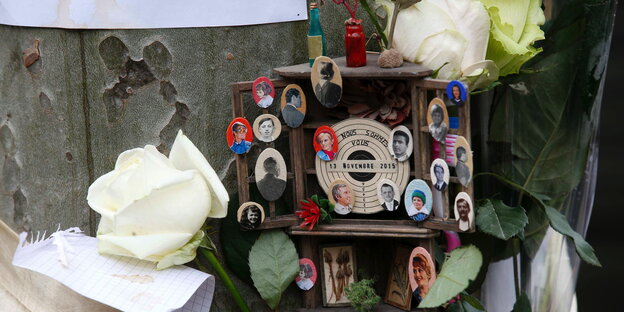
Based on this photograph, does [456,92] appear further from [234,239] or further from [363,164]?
[234,239]

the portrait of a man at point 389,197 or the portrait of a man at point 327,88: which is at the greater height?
the portrait of a man at point 327,88

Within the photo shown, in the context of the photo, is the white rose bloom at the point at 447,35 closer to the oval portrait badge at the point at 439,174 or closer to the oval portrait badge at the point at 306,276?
the oval portrait badge at the point at 439,174

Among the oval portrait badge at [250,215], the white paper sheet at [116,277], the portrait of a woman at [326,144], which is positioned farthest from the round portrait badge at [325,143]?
the white paper sheet at [116,277]

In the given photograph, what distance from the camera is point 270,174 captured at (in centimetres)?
100

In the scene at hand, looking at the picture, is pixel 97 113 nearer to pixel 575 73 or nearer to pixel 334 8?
pixel 334 8

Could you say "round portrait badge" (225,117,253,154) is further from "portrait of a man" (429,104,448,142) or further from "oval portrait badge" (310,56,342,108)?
"portrait of a man" (429,104,448,142)

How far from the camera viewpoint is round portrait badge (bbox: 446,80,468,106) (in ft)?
2.88

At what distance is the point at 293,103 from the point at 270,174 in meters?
→ 0.10

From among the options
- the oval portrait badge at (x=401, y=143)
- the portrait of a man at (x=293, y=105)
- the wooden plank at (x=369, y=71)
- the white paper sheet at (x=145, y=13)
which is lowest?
the oval portrait badge at (x=401, y=143)

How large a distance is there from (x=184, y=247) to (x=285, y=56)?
0.28 meters

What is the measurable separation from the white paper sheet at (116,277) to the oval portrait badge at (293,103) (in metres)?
0.22

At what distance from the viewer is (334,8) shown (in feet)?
3.31

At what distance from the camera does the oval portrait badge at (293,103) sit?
978 mm

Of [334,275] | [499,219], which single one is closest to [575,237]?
[499,219]
